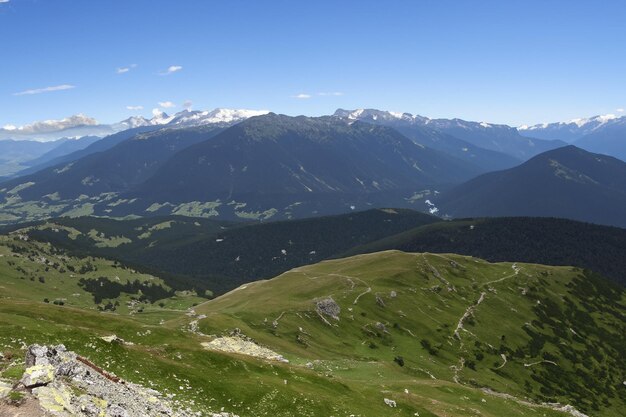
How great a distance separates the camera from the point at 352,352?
12350cm

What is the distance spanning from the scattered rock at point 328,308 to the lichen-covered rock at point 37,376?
118 metres

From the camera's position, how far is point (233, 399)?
45.5 m

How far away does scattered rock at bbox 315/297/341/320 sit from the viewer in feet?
473

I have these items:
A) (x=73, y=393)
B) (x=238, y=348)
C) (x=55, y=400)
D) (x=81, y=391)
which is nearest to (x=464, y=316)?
(x=238, y=348)

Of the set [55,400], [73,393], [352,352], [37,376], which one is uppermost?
[37,376]

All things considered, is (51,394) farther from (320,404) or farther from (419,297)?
(419,297)

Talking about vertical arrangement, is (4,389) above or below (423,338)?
above

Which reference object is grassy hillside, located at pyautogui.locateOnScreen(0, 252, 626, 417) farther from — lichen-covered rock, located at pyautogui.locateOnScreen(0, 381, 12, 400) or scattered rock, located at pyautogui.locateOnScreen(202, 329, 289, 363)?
lichen-covered rock, located at pyautogui.locateOnScreen(0, 381, 12, 400)

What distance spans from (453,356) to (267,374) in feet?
342

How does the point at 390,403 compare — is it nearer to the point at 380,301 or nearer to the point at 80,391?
the point at 80,391

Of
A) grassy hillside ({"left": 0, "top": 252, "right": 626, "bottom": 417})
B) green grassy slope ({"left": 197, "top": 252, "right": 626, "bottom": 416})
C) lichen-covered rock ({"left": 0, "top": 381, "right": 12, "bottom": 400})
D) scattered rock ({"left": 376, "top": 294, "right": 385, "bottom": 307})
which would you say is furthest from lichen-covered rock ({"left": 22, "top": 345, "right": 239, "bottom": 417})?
scattered rock ({"left": 376, "top": 294, "right": 385, "bottom": 307})

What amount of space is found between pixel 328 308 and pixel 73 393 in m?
121

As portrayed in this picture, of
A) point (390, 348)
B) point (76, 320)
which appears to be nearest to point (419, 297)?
point (390, 348)

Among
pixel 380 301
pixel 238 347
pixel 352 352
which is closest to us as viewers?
pixel 238 347
